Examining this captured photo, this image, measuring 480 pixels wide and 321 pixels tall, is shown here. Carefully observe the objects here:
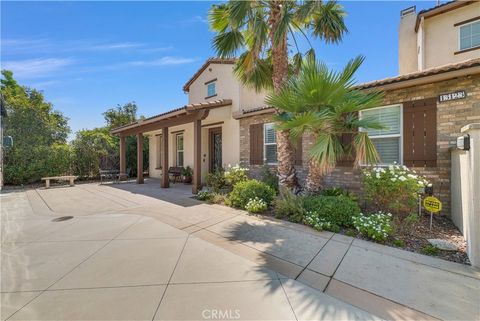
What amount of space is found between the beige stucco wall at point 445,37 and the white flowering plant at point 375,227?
31.3 ft

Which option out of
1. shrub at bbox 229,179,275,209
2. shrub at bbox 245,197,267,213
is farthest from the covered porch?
shrub at bbox 245,197,267,213

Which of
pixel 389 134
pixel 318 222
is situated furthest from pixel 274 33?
pixel 318 222

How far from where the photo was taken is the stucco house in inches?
205

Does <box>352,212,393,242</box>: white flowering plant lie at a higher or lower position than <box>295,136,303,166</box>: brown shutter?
lower

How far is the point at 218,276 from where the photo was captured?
296 centimetres

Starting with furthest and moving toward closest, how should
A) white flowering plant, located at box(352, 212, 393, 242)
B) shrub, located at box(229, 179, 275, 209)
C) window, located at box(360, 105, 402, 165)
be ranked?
shrub, located at box(229, 179, 275, 209) < window, located at box(360, 105, 402, 165) < white flowering plant, located at box(352, 212, 393, 242)

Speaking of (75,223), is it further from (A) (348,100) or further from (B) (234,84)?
(B) (234,84)

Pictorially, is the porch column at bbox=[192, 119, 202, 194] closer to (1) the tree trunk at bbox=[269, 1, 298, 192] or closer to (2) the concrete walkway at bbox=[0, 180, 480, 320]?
(1) the tree trunk at bbox=[269, 1, 298, 192]

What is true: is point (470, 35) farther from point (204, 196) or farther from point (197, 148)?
point (204, 196)

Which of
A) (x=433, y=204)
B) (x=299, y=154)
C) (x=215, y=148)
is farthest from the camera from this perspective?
(x=215, y=148)

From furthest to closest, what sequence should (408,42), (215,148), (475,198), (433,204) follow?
(215,148), (408,42), (433,204), (475,198)

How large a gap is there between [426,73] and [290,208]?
14.5 ft

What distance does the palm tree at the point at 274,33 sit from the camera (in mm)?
6078

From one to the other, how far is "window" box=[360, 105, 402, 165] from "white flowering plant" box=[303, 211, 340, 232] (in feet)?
9.18
